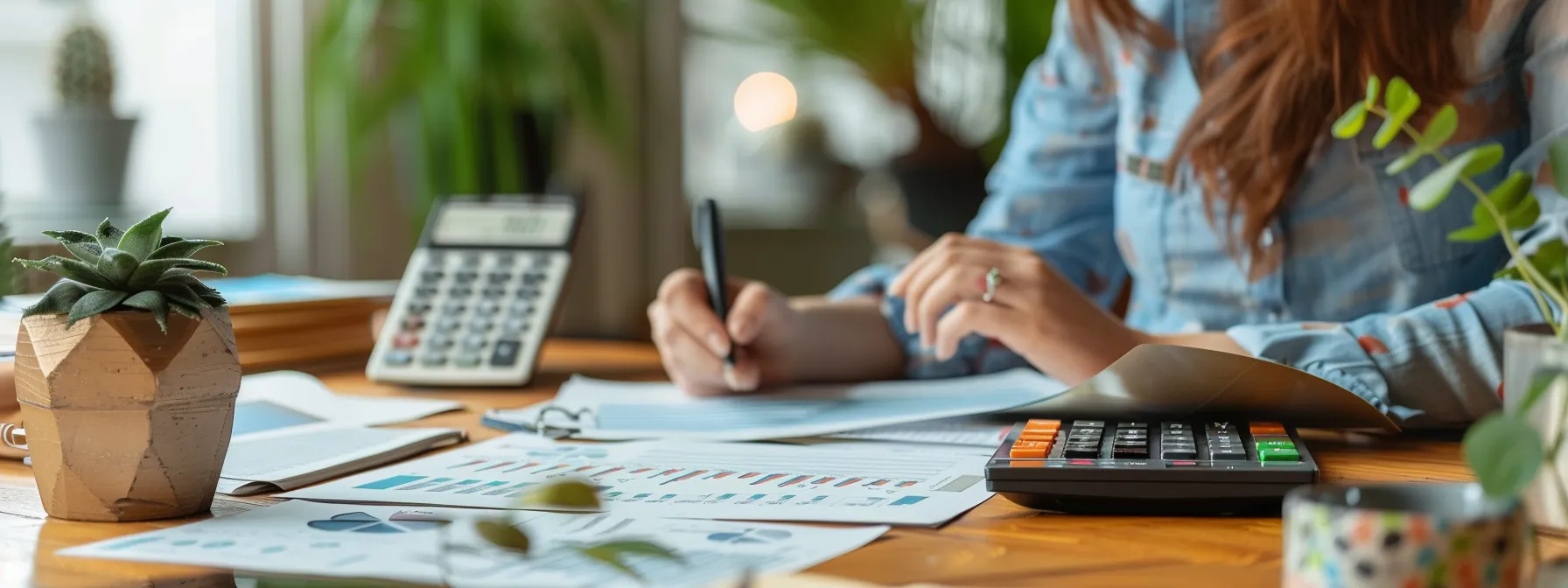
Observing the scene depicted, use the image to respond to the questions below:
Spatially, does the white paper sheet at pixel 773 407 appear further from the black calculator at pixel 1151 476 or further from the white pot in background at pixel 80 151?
the white pot in background at pixel 80 151

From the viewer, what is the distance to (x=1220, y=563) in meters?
0.42

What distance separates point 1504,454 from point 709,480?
32cm

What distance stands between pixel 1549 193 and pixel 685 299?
0.51 metres

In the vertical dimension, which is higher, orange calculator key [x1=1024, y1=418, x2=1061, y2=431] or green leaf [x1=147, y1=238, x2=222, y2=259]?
green leaf [x1=147, y1=238, x2=222, y2=259]

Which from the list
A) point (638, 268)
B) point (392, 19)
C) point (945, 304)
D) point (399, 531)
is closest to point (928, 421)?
point (945, 304)

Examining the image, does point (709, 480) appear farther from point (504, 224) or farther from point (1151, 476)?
point (504, 224)

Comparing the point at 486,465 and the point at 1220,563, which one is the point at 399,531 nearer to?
the point at 486,465

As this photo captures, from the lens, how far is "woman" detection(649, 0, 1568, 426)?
0.71 meters

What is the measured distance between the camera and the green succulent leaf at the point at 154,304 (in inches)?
18.3

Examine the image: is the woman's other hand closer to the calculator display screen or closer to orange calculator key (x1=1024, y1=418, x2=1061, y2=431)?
the calculator display screen

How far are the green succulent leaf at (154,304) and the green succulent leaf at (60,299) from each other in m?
0.02

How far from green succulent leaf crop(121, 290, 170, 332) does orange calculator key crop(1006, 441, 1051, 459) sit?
32cm

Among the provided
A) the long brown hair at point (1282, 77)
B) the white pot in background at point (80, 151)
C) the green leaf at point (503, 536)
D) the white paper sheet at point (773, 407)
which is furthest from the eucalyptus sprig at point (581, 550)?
the white pot in background at point (80, 151)

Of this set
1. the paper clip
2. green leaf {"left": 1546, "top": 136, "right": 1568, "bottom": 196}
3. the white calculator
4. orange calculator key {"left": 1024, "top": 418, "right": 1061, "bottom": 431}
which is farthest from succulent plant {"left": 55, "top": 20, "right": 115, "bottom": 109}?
green leaf {"left": 1546, "top": 136, "right": 1568, "bottom": 196}
